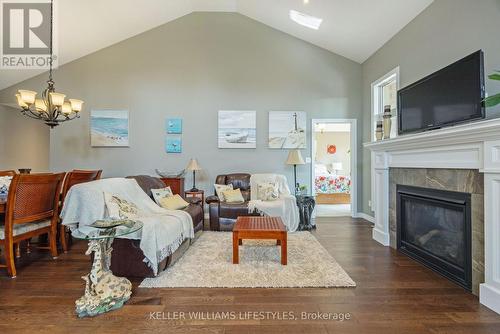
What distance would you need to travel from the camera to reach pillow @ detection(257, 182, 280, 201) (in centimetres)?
462

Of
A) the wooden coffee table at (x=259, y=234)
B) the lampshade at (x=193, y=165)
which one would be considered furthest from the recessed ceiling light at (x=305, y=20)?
the wooden coffee table at (x=259, y=234)

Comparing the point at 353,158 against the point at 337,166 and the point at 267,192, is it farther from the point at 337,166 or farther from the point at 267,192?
the point at 337,166

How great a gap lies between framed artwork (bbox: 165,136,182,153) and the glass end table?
11.1ft

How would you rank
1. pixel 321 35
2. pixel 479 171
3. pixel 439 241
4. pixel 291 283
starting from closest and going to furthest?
pixel 479 171 < pixel 291 283 < pixel 439 241 < pixel 321 35

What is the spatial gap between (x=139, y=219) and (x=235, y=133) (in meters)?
3.07

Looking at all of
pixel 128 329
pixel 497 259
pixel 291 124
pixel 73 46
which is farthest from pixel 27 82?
pixel 497 259

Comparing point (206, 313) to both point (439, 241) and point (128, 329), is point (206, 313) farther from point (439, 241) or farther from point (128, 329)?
point (439, 241)

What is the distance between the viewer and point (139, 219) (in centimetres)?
273

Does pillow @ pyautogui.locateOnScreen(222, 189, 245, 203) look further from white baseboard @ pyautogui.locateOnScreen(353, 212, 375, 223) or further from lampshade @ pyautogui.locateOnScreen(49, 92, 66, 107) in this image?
lampshade @ pyautogui.locateOnScreen(49, 92, 66, 107)

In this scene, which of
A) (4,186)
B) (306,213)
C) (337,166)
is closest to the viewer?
(4,186)

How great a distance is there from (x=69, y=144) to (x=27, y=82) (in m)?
1.57

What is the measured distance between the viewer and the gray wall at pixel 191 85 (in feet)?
17.7

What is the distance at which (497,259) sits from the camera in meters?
1.98

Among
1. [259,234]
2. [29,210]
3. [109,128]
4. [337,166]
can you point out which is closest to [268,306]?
[259,234]
